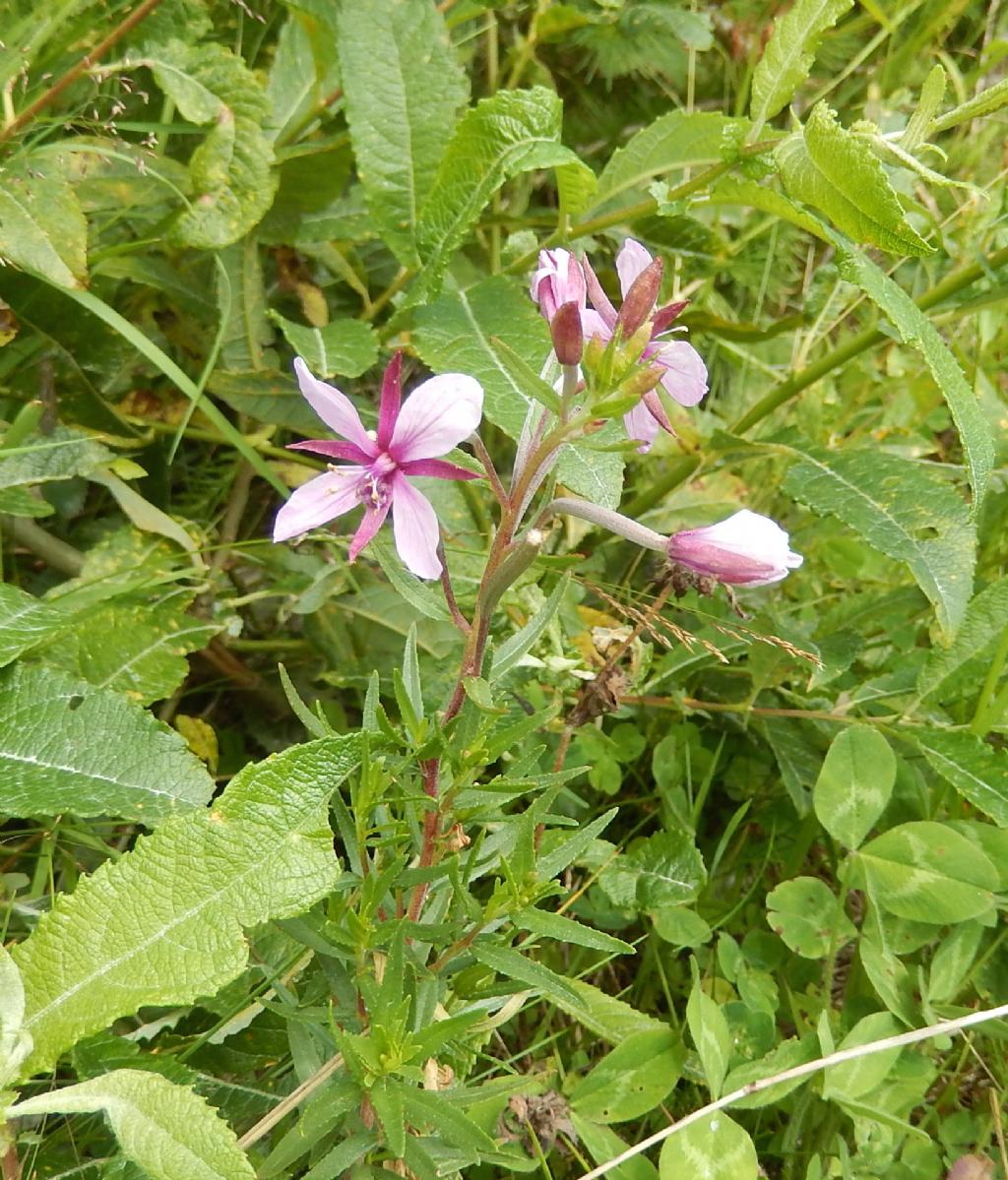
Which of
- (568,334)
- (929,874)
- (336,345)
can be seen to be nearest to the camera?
(568,334)

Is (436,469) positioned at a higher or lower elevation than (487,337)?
higher

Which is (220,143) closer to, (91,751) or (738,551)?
(91,751)

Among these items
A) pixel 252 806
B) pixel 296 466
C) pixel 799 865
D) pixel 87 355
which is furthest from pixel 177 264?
pixel 799 865

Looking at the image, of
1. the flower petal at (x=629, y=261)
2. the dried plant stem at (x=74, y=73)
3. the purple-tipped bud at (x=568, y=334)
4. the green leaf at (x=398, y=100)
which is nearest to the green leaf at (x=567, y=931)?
the purple-tipped bud at (x=568, y=334)

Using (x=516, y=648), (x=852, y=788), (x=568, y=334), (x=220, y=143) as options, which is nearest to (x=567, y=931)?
(x=516, y=648)

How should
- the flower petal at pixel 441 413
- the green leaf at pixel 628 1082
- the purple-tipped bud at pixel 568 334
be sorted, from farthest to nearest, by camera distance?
the green leaf at pixel 628 1082 → the flower petal at pixel 441 413 → the purple-tipped bud at pixel 568 334

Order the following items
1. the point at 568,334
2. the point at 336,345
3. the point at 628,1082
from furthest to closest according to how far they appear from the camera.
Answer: the point at 336,345, the point at 628,1082, the point at 568,334

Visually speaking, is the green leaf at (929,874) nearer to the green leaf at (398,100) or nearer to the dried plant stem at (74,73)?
the green leaf at (398,100)
